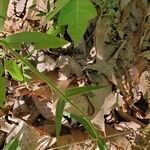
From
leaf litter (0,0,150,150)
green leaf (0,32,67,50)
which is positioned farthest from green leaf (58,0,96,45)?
leaf litter (0,0,150,150)

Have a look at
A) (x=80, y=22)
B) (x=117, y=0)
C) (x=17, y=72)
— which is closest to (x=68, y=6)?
(x=80, y=22)

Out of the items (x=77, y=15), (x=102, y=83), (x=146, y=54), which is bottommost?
(x=102, y=83)

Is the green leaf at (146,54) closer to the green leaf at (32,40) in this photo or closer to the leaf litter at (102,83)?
the leaf litter at (102,83)

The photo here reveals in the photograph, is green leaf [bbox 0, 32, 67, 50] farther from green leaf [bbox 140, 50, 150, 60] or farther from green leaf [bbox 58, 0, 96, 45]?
green leaf [bbox 140, 50, 150, 60]

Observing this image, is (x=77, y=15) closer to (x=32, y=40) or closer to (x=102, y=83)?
(x=32, y=40)

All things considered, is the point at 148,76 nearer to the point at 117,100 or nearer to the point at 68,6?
the point at 117,100

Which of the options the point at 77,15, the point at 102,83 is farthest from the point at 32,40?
the point at 102,83

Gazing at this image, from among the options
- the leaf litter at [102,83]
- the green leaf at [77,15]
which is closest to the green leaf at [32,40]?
the green leaf at [77,15]
